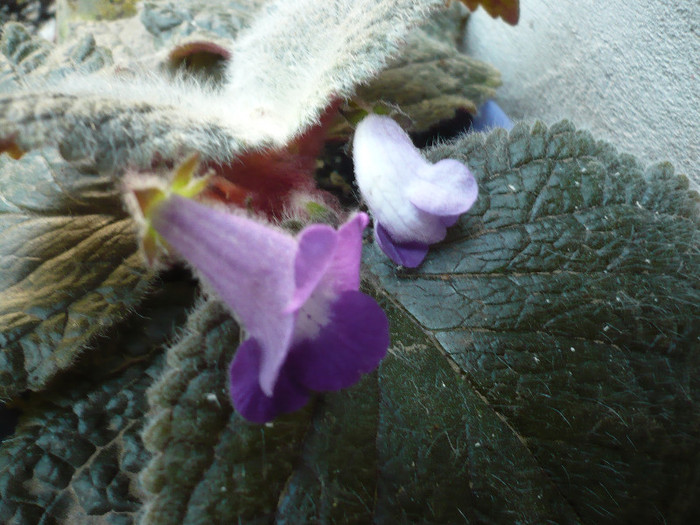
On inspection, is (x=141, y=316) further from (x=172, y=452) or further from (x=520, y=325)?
(x=520, y=325)

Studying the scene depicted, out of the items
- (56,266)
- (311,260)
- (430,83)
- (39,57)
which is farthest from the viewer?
(430,83)

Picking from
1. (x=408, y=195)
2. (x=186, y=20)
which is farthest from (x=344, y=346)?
(x=186, y=20)

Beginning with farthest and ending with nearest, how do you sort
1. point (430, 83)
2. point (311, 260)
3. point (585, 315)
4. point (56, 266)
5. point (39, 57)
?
point (430, 83) < point (39, 57) < point (56, 266) < point (585, 315) < point (311, 260)

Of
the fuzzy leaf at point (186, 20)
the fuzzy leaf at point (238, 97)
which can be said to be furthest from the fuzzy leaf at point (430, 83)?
the fuzzy leaf at point (186, 20)

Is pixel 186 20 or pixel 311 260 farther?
pixel 186 20

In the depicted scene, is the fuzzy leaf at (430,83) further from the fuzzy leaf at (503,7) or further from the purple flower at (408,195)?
the purple flower at (408,195)

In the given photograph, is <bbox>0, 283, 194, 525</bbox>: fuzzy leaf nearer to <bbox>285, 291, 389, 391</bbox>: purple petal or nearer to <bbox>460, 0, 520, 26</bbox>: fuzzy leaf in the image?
<bbox>285, 291, 389, 391</bbox>: purple petal

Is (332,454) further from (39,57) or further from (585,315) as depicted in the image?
(39,57)

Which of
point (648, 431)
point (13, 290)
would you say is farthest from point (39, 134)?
point (648, 431)
